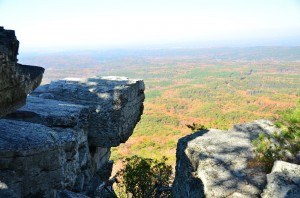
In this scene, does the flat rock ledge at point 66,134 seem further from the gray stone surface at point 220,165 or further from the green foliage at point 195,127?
the gray stone surface at point 220,165

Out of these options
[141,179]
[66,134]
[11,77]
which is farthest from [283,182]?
[141,179]

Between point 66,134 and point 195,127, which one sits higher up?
point 66,134

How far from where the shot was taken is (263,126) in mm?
9820

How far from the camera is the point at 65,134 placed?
788 centimetres

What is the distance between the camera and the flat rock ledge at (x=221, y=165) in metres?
6.64

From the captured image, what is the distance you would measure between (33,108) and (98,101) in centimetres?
274

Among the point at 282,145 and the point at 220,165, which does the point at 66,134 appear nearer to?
the point at 220,165

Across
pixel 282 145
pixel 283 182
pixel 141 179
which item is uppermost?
pixel 282 145

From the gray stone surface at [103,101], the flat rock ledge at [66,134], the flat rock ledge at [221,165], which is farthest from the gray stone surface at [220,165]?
the flat rock ledge at [66,134]

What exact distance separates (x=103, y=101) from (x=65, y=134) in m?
3.45

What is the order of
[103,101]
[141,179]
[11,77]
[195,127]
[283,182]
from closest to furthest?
1. [11,77]
2. [283,182]
3. [103,101]
4. [141,179]
5. [195,127]

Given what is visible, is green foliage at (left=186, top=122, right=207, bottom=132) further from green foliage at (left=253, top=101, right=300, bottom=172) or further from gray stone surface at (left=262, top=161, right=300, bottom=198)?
gray stone surface at (left=262, top=161, right=300, bottom=198)

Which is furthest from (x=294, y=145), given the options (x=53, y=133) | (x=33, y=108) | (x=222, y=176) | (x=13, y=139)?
(x=33, y=108)

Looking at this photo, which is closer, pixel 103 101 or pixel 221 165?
pixel 221 165
